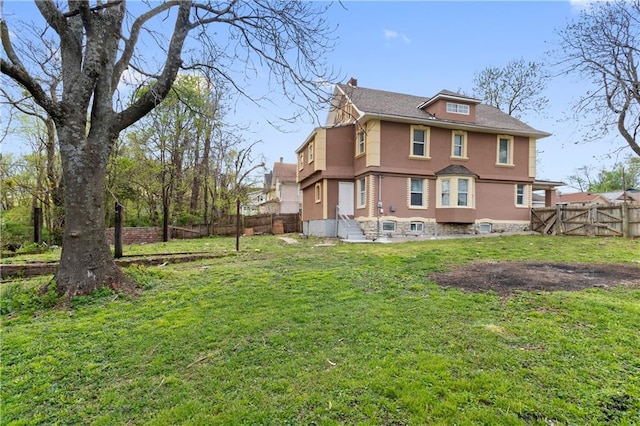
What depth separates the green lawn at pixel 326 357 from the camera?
241 centimetres

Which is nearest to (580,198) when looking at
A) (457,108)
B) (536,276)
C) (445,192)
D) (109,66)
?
(457,108)

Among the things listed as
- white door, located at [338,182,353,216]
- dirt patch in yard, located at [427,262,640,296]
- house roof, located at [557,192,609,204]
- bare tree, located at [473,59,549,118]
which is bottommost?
dirt patch in yard, located at [427,262,640,296]

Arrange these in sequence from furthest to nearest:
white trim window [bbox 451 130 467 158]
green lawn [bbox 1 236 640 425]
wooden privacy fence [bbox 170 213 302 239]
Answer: wooden privacy fence [bbox 170 213 302 239] < white trim window [bbox 451 130 467 158] < green lawn [bbox 1 236 640 425]

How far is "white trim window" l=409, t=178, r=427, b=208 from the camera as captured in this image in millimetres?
14875

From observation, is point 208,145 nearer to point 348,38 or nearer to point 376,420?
point 348,38

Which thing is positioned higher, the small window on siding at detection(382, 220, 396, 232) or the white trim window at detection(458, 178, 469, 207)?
Result: the white trim window at detection(458, 178, 469, 207)

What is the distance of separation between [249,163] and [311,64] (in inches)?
685

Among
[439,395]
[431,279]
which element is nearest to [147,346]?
[439,395]

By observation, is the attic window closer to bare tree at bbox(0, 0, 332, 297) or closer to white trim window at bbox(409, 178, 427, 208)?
white trim window at bbox(409, 178, 427, 208)

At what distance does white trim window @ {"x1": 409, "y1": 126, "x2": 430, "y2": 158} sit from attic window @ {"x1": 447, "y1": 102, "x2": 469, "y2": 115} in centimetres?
163

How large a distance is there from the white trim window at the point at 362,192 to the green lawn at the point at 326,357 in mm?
9345

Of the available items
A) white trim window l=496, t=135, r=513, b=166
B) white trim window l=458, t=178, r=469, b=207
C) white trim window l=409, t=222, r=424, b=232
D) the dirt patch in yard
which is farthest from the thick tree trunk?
white trim window l=496, t=135, r=513, b=166

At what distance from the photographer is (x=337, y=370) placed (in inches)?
115

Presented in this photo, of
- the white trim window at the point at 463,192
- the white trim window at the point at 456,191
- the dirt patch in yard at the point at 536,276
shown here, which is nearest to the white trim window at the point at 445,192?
the white trim window at the point at 456,191
